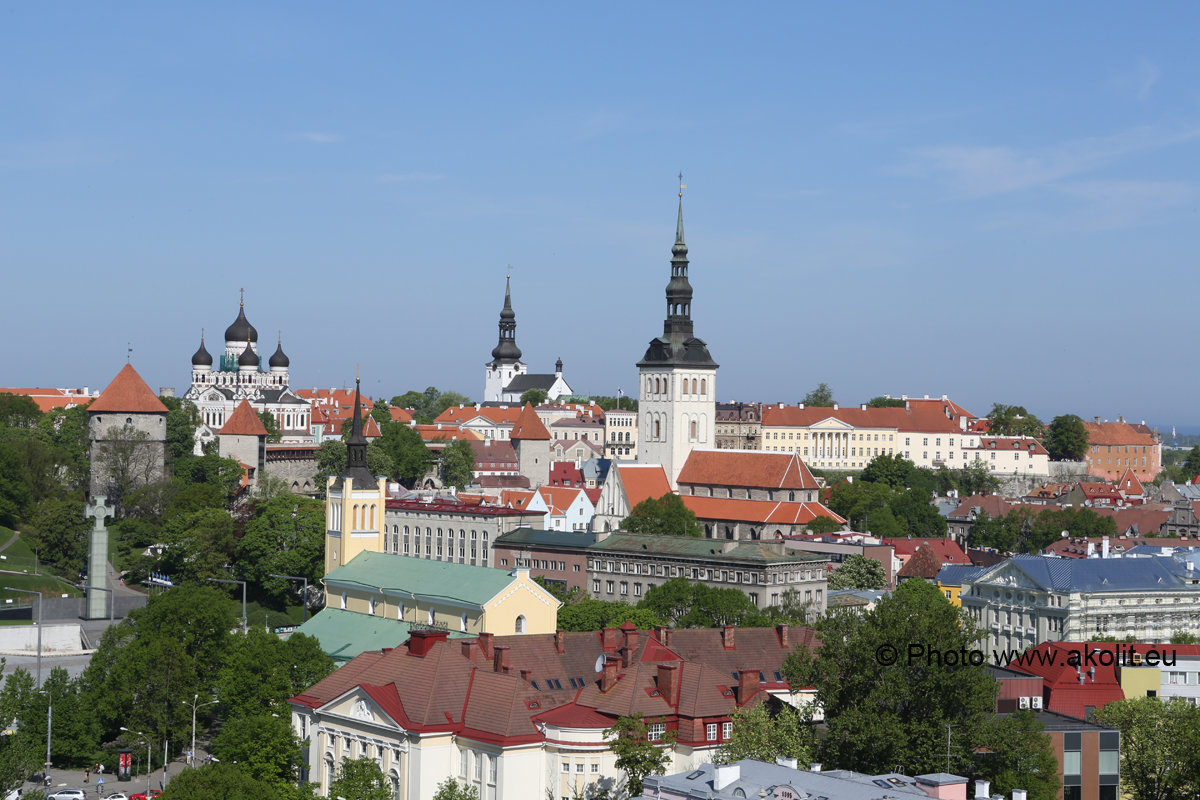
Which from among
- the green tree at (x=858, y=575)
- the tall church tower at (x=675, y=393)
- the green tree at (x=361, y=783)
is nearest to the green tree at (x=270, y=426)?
the tall church tower at (x=675, y=393)

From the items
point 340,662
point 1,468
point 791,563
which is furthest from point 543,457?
point 340,662

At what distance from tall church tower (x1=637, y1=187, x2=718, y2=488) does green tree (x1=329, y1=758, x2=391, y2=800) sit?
82.3 meters

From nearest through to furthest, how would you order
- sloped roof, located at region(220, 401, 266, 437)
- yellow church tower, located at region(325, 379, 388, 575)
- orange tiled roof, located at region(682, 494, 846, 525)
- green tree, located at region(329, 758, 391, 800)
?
1. green tree, located at region(329, 758, 391, 800)
2. yellow church tower, located at region(325, 379, 388, 575)
3. orange tiled roof, located at region(682, 494, 846, 525)
4. sloped roof, located at region(220, 401, 266, 437)

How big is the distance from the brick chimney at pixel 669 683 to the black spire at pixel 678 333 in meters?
81.4

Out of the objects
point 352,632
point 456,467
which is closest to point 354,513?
point 352,632

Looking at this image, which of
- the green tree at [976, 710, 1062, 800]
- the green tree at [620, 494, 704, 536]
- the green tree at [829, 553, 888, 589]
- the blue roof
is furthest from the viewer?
the green tree at [620, 494, 704, 536]

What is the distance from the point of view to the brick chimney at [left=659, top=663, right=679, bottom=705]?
55.2 m

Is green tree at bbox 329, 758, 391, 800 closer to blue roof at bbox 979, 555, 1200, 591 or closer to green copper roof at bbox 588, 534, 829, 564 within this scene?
blue roof at bbox 979, 555, 1200, 591

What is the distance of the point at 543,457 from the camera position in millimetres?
165125

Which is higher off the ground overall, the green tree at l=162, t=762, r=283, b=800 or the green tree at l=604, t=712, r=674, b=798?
the green tree at l=604, t=712, r=674, b=798

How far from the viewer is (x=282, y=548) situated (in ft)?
370

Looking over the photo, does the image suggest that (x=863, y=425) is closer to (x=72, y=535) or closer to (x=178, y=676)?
(x=72, y=535)

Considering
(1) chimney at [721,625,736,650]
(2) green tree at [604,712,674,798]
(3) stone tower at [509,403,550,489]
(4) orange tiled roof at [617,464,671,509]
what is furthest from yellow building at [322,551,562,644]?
(3) stone tower at [509,403,550,489]

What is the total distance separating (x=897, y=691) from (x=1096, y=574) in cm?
4020
